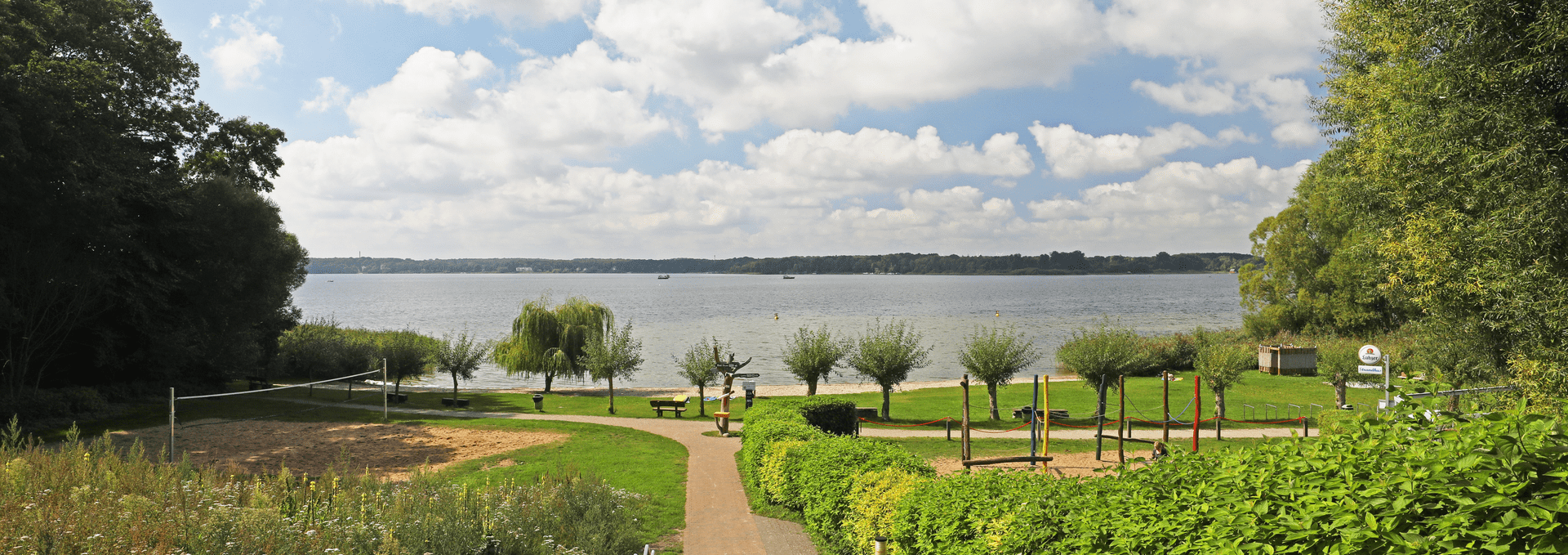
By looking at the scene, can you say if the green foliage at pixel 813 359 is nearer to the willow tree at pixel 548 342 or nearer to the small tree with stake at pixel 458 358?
the willow tree at pixel 548 342

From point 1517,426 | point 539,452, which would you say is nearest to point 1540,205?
point 1517,426

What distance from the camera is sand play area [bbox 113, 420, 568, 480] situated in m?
16.8

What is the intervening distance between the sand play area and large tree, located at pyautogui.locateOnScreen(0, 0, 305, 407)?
6520 mm

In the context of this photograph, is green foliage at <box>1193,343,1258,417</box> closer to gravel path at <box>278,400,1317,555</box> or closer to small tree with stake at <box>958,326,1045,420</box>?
gravel path at <box>278,400,1317,555</box>

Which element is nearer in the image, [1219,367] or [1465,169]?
[1465,169]

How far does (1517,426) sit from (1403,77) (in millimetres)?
16793

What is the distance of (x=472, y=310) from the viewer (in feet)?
375

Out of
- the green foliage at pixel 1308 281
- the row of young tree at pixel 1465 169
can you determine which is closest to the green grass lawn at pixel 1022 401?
the row of young tree at pixel 1465 169

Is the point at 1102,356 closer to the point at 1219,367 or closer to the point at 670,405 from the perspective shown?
the point at 1219,367

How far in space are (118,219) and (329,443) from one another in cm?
1330

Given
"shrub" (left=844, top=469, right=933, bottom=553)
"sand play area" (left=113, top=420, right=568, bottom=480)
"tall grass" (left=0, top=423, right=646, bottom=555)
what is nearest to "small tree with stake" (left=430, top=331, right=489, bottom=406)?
"sand play area" (left=113, top=420, right=568, bottom=480)

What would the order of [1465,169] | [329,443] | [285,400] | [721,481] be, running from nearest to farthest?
[1465,169], [721,481], [329,443], [285,400]

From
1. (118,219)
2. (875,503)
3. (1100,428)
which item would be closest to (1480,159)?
(1100,428)

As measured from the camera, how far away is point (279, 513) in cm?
870
